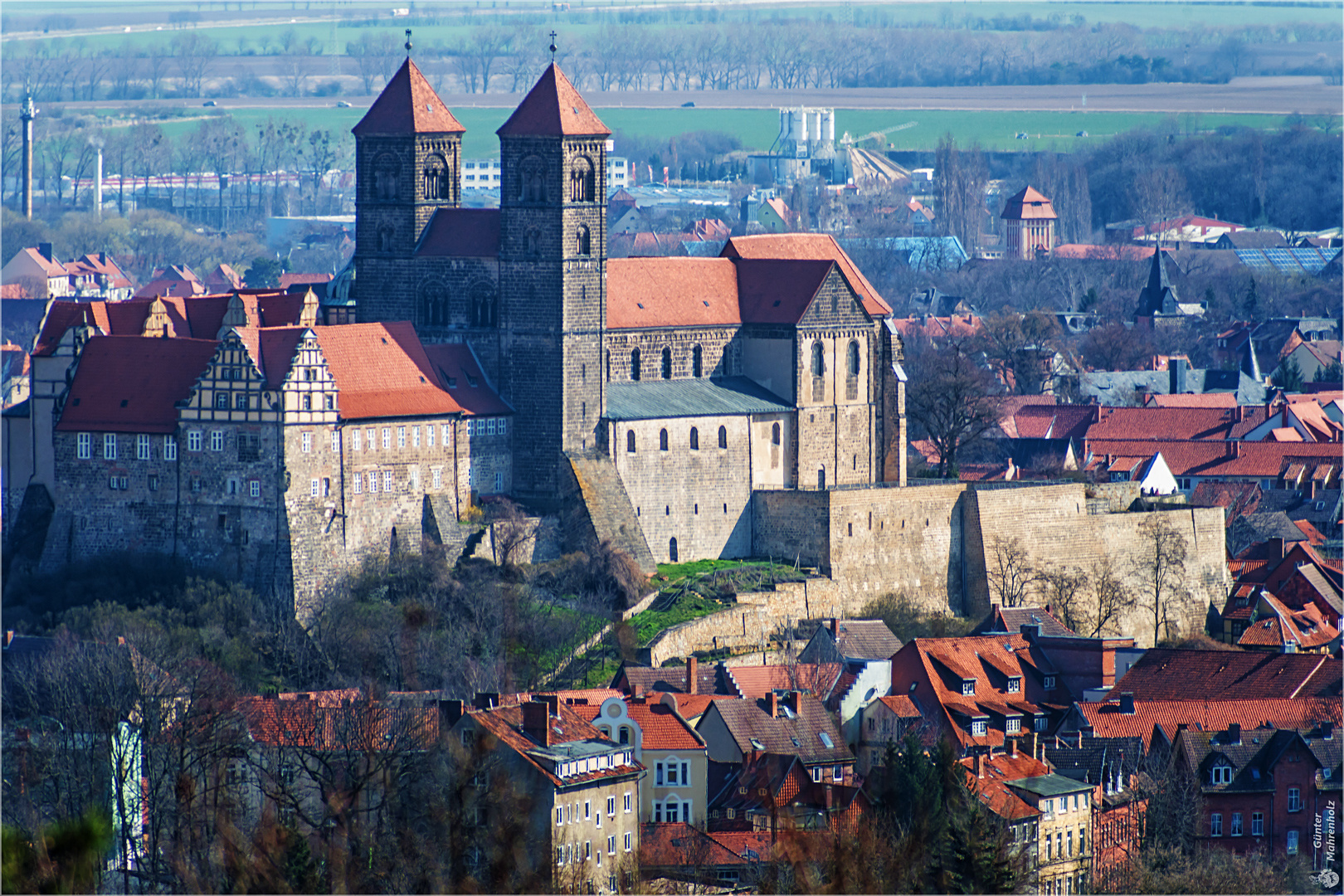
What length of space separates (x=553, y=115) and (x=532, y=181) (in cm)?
162

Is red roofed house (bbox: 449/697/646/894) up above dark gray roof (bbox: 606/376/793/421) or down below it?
below

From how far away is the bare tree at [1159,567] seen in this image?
308 feet

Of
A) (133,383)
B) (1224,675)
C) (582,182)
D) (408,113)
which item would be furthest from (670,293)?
(1224,675)

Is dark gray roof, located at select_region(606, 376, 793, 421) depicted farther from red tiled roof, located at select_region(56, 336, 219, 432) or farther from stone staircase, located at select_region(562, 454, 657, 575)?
red tiled roof, located at select_region(56, 336, 219, 432)

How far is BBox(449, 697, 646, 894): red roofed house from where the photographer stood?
61.7 m

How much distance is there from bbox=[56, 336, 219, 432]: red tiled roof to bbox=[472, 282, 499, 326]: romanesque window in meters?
6.96

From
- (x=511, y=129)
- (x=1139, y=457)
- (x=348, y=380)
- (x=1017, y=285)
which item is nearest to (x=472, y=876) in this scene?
(x=348, y=380)

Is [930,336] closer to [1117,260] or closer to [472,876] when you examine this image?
[1117,260]

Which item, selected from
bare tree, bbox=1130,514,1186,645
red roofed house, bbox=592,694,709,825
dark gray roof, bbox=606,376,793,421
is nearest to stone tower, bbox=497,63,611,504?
dark gray roof, bbox=606,376,793,421

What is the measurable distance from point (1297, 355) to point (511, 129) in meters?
70.1

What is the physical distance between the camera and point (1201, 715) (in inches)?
2908

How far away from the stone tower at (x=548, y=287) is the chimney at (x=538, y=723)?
17.4 meters

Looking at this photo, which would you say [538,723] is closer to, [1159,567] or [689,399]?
[689,399]

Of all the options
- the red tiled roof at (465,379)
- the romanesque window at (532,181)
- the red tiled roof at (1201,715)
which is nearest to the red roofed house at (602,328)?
the romanesque window at (532,181)
